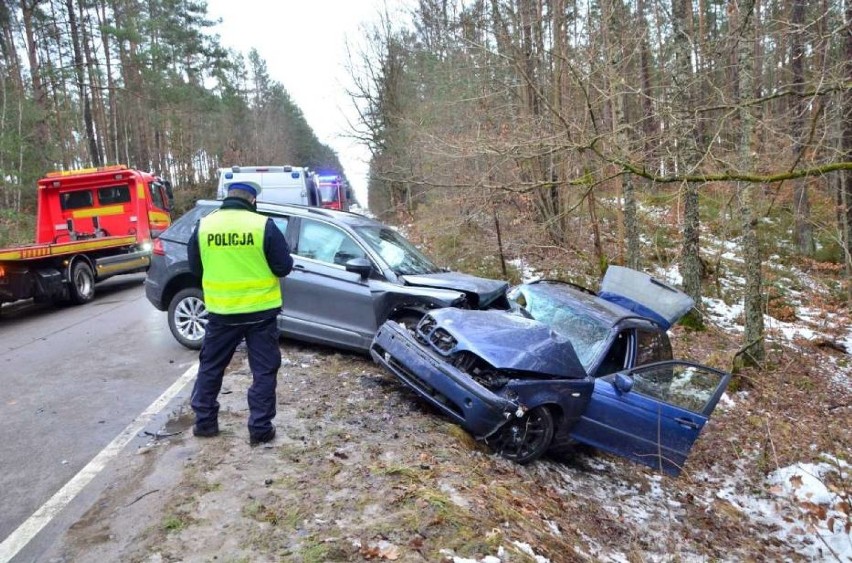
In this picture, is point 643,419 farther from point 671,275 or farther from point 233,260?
point 671,275

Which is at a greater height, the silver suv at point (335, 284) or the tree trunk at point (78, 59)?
the tree trunk at point (78, 59)

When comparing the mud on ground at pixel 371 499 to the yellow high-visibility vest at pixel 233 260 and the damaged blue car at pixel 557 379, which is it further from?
the yellow high-visibility vest at pixel 233 260

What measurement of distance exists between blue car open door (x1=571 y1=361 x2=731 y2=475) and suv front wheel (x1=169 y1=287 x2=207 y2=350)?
4411mm

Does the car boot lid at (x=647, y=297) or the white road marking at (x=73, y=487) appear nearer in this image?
the white road marking at (x=73, y=487)

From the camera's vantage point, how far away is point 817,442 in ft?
24.4

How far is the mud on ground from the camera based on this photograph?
3027 millimetres

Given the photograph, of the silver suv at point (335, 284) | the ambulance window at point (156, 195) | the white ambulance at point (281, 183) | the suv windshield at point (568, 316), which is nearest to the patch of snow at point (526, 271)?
the white ambulance at point (281, 183)

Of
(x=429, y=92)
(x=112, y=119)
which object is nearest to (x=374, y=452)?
(x=429, y=92)

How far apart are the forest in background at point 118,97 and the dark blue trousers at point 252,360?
1848cm

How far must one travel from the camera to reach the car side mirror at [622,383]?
5.27 meters

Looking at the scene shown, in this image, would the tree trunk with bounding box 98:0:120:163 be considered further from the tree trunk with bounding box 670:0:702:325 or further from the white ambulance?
the tree trunk with bounding box 670:0:702:325

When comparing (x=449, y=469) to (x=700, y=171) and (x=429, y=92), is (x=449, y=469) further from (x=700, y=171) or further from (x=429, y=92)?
(x=429, y=92)

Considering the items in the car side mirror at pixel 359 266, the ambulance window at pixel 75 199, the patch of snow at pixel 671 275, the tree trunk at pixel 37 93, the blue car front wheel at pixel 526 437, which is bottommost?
the patch of snow at pixel 671 275

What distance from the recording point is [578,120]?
10031 mm
